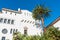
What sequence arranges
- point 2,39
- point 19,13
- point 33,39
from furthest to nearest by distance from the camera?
1. point 19,13
2. point 2,39
3. point 33,39

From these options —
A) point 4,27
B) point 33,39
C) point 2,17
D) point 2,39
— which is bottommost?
point 33,39

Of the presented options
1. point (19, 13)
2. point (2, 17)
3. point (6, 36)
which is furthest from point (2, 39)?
point (19, 13)

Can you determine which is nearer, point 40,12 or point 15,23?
point 40,12

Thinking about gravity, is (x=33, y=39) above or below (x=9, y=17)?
below

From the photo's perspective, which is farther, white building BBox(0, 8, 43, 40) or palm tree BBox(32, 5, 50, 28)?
white building BBox(0, 8, 43, 40)

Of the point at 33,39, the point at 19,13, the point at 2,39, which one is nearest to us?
the point at 33,39

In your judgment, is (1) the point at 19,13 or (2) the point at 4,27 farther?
(1) the point at 19,13

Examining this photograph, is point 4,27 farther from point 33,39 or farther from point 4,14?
point 33,39

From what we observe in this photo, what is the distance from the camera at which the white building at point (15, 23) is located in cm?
5344

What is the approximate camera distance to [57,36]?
31.3 meters

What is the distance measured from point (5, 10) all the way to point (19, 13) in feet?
Answer: 18.2

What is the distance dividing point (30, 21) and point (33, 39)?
1151 inches

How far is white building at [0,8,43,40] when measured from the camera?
53438mm

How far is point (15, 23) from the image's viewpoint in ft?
184
